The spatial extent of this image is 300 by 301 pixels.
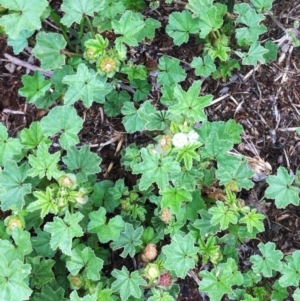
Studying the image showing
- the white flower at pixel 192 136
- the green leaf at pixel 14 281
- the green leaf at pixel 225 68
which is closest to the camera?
the green leaf at pixel 14 281

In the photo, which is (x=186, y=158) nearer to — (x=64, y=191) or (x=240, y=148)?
(x=64, y=191)

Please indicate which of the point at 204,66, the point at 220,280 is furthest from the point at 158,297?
the point at 204,66

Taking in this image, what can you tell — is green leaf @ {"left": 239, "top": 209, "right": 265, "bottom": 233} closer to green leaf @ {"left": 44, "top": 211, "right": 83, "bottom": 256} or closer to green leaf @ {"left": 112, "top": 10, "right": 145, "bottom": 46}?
green leaf @ {"left": 44, "top": 211, "right": 83, "bottom": 256}

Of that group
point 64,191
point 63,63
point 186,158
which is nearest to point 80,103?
point 63,63

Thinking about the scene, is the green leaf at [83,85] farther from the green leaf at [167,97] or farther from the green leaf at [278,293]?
the green leaf at [278,293]

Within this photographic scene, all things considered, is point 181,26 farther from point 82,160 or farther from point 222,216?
point 222,216

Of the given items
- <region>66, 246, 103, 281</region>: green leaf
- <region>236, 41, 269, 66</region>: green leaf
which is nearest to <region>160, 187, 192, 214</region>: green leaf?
<region>66, 246, 103, 281</region>: green leaf

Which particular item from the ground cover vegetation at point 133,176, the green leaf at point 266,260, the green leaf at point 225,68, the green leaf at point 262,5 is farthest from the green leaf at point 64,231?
the green leaf at point 262,5
